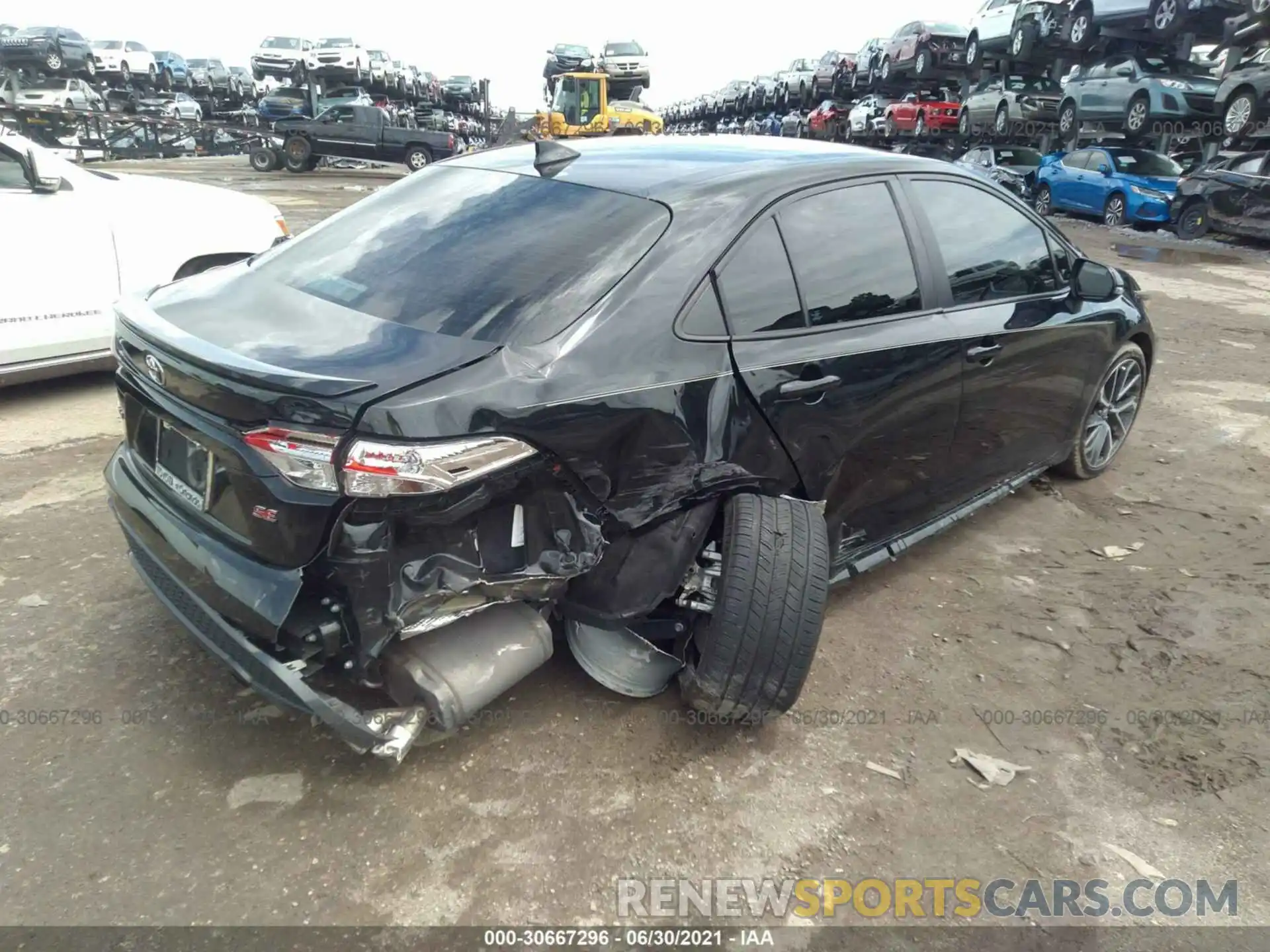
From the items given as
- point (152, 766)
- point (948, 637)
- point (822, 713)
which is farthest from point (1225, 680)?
point (152, 766)

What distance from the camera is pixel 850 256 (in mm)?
2924

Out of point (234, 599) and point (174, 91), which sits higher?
point (174, 91)

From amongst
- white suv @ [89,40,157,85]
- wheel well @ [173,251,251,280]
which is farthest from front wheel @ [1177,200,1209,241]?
white suv @ [89,40,157,85]

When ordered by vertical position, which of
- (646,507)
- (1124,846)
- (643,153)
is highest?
(643,153)

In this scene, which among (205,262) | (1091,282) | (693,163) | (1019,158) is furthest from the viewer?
(1019,158)

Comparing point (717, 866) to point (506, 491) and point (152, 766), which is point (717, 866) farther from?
point (152, 766)

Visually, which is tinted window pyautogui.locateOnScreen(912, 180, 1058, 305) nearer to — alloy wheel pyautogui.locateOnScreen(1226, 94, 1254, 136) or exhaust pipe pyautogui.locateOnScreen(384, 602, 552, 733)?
exhaust pipe pyautogui.locateOnScreen(384, 602, 552, 733)

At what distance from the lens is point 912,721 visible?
9.16ft

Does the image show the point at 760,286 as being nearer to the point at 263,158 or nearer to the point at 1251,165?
the point at 1251,165

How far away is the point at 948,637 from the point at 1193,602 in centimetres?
113

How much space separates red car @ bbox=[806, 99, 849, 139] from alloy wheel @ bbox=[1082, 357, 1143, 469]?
2913cm

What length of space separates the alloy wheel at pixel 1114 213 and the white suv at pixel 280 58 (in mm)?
26452

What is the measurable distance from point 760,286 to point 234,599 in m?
1.70

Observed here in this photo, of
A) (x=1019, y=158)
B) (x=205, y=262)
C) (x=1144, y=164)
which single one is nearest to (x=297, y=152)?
(x=1019, y=158)
